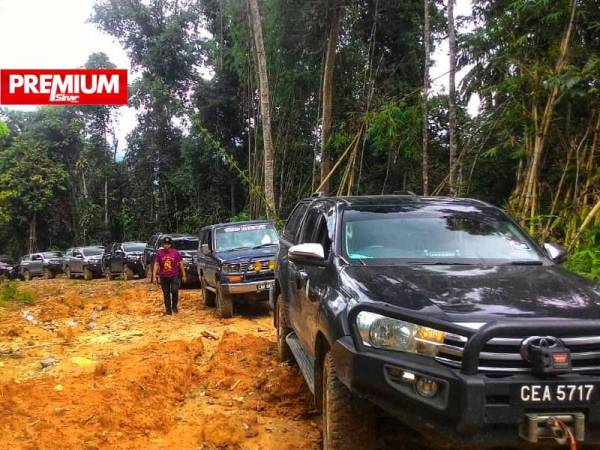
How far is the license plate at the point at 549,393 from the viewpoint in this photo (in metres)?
2.54

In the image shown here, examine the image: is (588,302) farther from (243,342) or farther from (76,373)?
(76,373)

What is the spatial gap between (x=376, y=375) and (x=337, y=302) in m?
0.68

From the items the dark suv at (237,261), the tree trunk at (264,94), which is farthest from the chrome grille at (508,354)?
the tree trunk at (264,94)

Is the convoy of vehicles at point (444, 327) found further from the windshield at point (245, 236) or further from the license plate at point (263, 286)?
the windshield at point (245, 236)

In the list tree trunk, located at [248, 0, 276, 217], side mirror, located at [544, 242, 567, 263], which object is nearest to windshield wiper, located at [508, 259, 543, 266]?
side mirror, located at [544, 242, 567, 263]

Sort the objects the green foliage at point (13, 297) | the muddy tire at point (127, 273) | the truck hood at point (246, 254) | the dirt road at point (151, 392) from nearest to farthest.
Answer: the dirt road at point (151, 392)
the truck hood at point (246, 254)
the green foliage at point (13, 297)
the muddy tire at point (127, 273)

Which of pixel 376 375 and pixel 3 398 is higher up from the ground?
pixel 376 375

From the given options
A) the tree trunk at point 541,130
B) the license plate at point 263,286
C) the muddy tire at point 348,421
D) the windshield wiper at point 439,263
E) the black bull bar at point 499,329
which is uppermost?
the tree trunk at point 541,130

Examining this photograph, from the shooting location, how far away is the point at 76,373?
6.31 metres

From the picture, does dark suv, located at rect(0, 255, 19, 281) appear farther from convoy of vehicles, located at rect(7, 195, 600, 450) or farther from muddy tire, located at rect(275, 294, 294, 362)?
convoy of vehicles, located at rect(7, 195, 600, 450)

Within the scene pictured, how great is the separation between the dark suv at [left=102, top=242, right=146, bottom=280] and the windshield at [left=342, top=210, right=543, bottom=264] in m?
18.0

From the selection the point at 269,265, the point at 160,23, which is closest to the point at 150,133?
the point at 160,23

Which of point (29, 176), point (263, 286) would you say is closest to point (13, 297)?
point (263, 286)

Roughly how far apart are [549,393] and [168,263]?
9.20 meters
